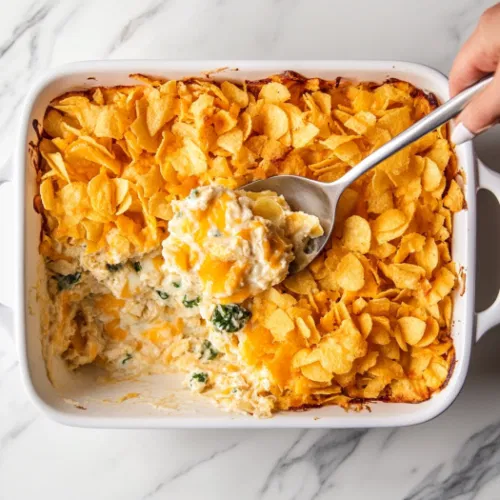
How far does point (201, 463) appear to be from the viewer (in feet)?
5.89

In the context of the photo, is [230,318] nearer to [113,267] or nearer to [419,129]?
[113,267]

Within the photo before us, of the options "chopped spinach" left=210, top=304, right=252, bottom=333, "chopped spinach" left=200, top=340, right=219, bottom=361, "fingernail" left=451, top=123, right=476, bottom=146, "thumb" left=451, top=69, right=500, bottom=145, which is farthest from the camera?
"chopped spinach" left=200, top=340, right=219, bottom=361

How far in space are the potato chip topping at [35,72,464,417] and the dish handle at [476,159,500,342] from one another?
0.20 feet

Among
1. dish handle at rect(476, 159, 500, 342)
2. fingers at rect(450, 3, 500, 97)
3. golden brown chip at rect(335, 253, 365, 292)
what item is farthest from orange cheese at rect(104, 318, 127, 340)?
fingers at rect(450, 3, 500, 97)

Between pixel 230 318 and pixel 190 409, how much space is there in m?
Answer: 0.24

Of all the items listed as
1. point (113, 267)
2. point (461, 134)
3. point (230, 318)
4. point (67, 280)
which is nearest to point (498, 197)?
point (461, 134)

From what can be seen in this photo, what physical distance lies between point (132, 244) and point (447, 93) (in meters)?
0.83

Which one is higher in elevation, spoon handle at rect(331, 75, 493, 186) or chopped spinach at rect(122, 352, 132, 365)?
spoon handle at rect(331, 75, 493, 186)

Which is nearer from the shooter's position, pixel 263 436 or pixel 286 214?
pixel 286 214

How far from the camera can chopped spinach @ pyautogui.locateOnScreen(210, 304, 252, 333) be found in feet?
5.16

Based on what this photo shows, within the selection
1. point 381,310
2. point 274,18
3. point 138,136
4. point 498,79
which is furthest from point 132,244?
point 498,79

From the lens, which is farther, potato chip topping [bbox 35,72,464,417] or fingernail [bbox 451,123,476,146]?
potato chip topping [bbox 35,72,464,417]

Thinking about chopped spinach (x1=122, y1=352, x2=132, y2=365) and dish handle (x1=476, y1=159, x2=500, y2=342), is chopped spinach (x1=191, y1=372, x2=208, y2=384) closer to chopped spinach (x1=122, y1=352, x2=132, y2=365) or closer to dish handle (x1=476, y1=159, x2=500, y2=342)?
chopped spinach (x1=122, y1=352, x2=132, y2=365)

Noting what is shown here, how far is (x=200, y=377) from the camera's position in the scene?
167cm
